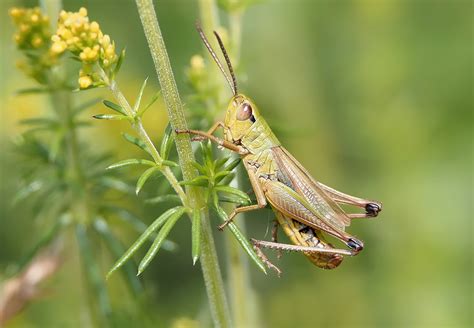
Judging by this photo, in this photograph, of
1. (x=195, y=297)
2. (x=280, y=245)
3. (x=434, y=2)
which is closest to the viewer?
(x=280, y=245)

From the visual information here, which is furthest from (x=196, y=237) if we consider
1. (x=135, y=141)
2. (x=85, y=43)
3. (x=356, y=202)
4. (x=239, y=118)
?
(x=356, y=202)

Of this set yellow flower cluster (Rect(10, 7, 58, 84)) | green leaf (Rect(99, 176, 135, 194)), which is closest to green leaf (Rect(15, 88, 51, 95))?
yellow flower cluster (Rect(10, 7, 58, 84))

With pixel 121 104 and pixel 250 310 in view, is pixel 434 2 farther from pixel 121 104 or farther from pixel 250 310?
pixel 121 104

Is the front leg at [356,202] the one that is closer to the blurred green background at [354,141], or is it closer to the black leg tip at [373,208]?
the black leg tip at [373,208]

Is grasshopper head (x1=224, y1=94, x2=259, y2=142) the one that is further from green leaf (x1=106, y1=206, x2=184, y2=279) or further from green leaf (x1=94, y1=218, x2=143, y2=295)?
green leaf (x1=106, y1=206, x2=184, y2=279)

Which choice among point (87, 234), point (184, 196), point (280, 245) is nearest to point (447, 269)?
point (280, 245)

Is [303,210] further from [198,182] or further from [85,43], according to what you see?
[85,43]

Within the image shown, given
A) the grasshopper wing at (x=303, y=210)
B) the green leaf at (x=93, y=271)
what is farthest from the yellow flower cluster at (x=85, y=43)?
the green leaf at (x=93, y=271)
